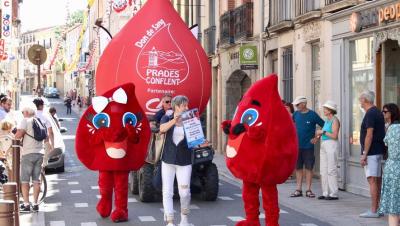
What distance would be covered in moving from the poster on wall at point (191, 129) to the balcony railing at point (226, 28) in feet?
49.0

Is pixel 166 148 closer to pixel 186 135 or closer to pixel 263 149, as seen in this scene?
pixel 186 135

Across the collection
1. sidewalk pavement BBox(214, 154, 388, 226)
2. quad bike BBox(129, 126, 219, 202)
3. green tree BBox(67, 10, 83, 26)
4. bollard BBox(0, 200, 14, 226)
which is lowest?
sidewalk pavement BBox(214, 154, 388, 226)

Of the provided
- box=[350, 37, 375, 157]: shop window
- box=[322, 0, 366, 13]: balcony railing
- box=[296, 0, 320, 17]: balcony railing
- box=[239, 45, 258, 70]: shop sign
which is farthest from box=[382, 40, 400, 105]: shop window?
box=[239, 45, 258, 70]: shop sign

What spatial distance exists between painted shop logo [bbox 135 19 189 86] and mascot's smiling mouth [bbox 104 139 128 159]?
2701 mm

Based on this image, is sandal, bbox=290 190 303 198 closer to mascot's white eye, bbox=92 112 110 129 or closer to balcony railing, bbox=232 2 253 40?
mascot's white eye, bbox=92 112 110 129

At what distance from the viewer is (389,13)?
1323 centimetres

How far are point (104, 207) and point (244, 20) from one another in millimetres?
13268

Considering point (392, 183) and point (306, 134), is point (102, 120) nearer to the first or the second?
point (392, 183)

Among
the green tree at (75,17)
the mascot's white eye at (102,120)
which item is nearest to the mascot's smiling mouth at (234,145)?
the mascot's white eye at (102,120)

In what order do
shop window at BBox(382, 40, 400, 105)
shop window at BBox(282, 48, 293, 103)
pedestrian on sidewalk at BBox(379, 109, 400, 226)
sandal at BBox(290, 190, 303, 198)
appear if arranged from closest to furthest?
pedestrian on sidewalk at BBox(379, 109, 400, 226) → shop window at BBox(382, 40, 400, 105) → sandal at BBox(290, 190, 303, 198) → shop window at BBox(282, 48, 293, 103)

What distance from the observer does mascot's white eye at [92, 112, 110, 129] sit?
36.4ft

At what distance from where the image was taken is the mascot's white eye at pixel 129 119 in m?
11.2

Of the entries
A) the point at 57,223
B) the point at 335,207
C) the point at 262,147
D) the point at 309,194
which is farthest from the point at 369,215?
the point at 57,223

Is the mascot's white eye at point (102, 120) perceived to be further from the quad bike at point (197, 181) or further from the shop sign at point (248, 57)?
the shop sign at point (248, 57)
